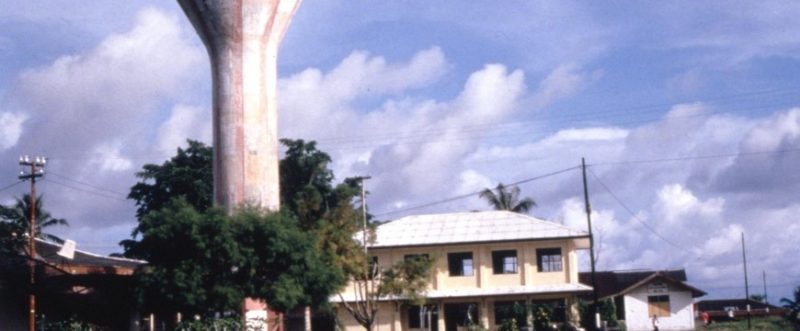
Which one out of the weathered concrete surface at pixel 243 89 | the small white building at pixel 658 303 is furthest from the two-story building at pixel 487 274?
the weathered concrete surface at pixel 243 89

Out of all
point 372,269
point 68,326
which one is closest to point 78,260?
point 68,326

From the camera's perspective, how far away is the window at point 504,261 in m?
57.8

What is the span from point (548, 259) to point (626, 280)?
16.9 meters

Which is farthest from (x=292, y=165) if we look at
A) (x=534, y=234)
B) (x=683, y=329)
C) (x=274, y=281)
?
(x=274, y=281)

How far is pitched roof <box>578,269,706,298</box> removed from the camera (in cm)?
6425

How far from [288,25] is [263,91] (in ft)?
9.69

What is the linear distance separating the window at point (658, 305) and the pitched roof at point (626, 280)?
1.08 meters

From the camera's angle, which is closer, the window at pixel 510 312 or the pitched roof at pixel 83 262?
the pitched roof at pixel 83 262

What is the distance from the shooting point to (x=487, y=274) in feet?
189

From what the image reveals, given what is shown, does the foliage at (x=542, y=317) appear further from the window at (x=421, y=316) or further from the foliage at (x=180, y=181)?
the foliage at (x=180, y=181)

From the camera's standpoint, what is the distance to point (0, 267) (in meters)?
38.6

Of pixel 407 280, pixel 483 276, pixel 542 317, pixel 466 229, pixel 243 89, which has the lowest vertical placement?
pixel 542 317

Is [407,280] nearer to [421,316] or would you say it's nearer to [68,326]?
[421,316]

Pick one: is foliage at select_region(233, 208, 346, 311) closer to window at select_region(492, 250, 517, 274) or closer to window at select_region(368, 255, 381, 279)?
window at select_region(368, 255, 381, 279)
